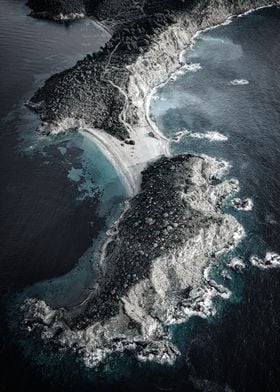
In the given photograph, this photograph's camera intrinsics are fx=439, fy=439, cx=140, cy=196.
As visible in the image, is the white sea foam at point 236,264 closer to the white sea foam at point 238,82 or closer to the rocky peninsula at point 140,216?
the rocky peninsula at point 140,216

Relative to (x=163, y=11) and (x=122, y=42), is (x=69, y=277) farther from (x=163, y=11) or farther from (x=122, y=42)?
(x=163, y=11)

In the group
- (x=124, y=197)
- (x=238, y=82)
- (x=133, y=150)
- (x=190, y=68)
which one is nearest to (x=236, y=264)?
(x=124, y=197)

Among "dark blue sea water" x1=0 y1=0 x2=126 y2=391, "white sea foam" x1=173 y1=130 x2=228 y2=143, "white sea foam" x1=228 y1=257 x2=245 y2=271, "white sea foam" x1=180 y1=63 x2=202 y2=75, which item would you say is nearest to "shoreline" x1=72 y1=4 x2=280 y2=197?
"dark blue sea water" x1=0 y1=0 x2=126 y2=391

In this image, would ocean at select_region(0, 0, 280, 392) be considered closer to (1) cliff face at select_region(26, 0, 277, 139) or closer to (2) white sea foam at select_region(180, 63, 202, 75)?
(2) white sea foam at select_region(180, 63, 202, 75)

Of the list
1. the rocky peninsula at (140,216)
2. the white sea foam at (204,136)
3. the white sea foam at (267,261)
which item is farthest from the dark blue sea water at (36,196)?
the white sea foam at (267,261)

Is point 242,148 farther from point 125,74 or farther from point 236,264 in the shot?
point 125,74
